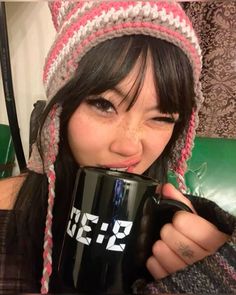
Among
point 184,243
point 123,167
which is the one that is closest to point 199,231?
point 184,243

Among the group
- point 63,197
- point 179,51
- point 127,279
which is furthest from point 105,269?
point 179,51

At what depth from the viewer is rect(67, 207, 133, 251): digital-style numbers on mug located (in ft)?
0.93

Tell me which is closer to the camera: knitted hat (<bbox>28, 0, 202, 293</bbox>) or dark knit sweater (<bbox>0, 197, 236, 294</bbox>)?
dark knit sweater (<bbox>0, 197, 236, 294</bbox>)

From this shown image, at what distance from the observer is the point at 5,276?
0.47 meters

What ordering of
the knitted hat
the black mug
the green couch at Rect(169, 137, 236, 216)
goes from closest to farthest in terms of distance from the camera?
1. the black mug
2. the knitted hat
3. the green couch at Rect(169, 137, 236, 216)

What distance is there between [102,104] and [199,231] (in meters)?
0.20

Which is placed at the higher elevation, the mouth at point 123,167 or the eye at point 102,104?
the eye at point 102,104

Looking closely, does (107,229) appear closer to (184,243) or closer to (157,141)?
(184,243)

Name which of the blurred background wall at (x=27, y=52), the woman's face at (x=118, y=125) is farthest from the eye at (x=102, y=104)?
the blurred background wall at (x=27, y=52)

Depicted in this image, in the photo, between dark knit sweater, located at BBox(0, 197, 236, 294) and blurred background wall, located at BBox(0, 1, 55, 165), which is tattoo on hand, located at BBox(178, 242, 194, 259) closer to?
dark knit sweater, located at BBox(0, 197, 236, 294)

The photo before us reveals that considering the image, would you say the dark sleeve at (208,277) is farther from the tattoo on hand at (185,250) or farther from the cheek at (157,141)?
the cheek at (157,141)

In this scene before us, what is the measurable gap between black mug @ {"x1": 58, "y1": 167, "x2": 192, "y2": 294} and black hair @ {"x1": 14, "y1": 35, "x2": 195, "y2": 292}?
0.12 metres

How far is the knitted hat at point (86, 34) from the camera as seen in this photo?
39 centimetres

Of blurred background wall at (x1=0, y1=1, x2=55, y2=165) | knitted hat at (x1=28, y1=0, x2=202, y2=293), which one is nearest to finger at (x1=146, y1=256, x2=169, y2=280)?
knitted hat at (x1=28, y1=0, x2=202, y2=293)
